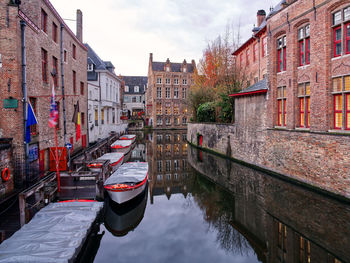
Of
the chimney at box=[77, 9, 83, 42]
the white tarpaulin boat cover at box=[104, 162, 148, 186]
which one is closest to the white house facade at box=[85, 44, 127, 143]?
the chimney at box=[77, 9, 83, 42]

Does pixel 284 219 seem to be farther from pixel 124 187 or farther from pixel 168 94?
pixel 168 94

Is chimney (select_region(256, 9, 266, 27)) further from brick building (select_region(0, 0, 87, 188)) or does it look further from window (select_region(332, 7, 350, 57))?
brick building (select_region(0, 0, 87, 188))

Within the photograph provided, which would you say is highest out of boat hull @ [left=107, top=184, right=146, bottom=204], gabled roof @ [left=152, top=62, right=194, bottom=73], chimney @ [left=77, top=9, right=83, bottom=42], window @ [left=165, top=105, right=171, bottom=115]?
gabled roof @ [left=152, top=62, right=194, bottom=73]

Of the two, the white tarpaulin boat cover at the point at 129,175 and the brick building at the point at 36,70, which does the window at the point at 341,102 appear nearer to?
the white tarpaulin boat cover at the point at 129,175

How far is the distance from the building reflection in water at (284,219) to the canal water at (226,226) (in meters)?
0.02

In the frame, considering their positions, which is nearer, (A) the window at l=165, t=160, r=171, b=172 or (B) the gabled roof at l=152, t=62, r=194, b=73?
(A) the window at l=165, t=160, r=171, b=172

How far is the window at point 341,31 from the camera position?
9.66m

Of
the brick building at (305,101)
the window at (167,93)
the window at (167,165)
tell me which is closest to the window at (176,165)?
the window at (167,165)

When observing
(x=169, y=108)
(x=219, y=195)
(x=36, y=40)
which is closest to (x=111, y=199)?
(x=219, y=195)

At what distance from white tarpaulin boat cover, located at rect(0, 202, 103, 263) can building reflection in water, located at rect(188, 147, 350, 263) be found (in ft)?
13.7

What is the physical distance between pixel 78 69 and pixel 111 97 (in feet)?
34.0

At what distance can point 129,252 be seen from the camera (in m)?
6.82

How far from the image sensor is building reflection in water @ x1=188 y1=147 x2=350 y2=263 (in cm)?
637

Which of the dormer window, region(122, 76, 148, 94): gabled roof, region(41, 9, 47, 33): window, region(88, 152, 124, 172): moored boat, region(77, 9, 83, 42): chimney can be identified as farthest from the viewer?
region(122, 76, 148, 94): gabled roof
